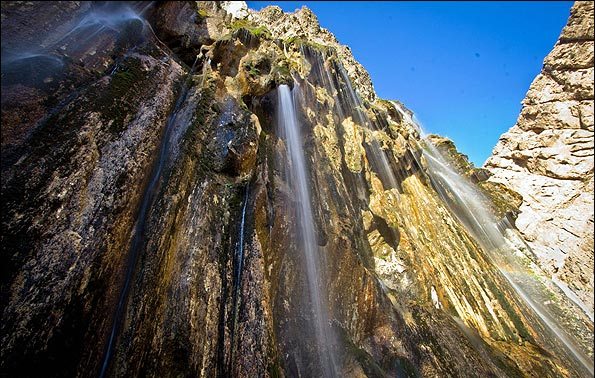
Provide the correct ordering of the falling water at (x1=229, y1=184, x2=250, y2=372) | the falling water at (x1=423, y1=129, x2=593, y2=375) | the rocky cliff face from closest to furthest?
the rocky cliff face < the falling water at (x1=229, y1=184, x2=250, y2=372) < the falling water at (x1=423, y1=129, x2=593, y2=375)

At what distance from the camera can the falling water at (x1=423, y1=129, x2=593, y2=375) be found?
15953mm

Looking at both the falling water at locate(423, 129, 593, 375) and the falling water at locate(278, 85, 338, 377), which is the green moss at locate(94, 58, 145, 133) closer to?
the falling water at locate(278, 85, 338, 377)

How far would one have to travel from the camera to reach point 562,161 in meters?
27.1

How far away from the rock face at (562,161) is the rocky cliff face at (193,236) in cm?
1466

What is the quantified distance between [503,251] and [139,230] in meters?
23.7

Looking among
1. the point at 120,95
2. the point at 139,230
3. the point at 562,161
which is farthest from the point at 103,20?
the point at 562,161

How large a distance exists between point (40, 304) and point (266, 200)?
504 centimetres

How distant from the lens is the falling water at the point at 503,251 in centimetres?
1595

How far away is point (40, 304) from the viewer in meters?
4.04

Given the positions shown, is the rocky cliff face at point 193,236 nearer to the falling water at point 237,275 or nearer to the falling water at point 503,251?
the falling water at point 237,275

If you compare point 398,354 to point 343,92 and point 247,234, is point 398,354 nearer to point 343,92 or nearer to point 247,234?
point 247,234

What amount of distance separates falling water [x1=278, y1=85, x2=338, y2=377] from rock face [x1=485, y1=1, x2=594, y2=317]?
2625cm

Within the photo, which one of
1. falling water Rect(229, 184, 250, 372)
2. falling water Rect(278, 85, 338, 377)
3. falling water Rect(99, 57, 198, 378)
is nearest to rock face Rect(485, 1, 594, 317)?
falling water Rect(278, 85, 338, 377)

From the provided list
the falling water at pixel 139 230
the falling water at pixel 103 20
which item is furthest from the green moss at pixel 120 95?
the falling water at pixel 139 230
